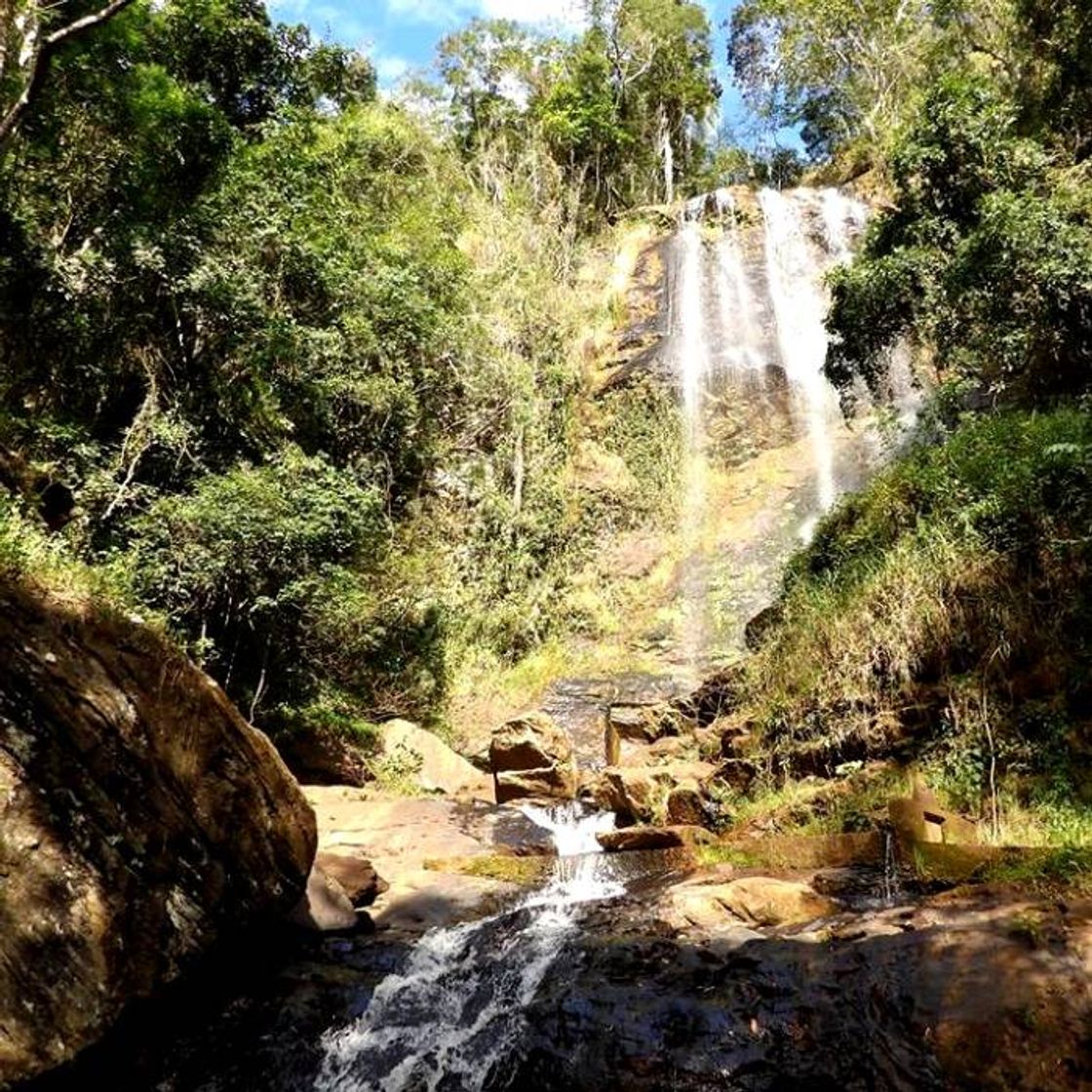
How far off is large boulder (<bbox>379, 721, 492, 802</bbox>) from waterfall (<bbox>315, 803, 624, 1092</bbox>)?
5323mm

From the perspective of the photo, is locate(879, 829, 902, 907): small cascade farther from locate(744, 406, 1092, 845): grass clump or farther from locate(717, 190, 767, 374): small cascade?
locate(717, 190, 767, 374): small cascade

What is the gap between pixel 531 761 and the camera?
1237 cm

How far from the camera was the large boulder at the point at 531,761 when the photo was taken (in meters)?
11.7

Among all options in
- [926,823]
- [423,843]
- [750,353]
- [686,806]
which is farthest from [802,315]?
[926,823]

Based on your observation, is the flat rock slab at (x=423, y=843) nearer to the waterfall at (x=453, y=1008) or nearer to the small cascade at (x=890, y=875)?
the waterfall at (x=453, y=1008)

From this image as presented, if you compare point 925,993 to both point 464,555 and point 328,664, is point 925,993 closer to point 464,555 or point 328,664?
point 328,664

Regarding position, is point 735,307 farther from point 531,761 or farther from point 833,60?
point 531,761

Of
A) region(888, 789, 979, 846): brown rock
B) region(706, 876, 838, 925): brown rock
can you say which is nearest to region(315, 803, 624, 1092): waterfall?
region(706, 876, 838, 925): brown rock

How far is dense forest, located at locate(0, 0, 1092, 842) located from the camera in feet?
25.9

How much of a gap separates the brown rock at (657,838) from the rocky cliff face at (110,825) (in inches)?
122

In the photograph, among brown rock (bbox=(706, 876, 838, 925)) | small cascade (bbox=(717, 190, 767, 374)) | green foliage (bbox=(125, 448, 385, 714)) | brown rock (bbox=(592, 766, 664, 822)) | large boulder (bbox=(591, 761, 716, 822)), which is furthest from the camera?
small cascade (bbox=(717, 190, 767, 374))

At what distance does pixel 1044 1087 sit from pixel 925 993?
1.99 feet

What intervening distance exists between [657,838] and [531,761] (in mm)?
4430

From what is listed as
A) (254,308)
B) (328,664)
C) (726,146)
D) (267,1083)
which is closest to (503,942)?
(267,1083)
